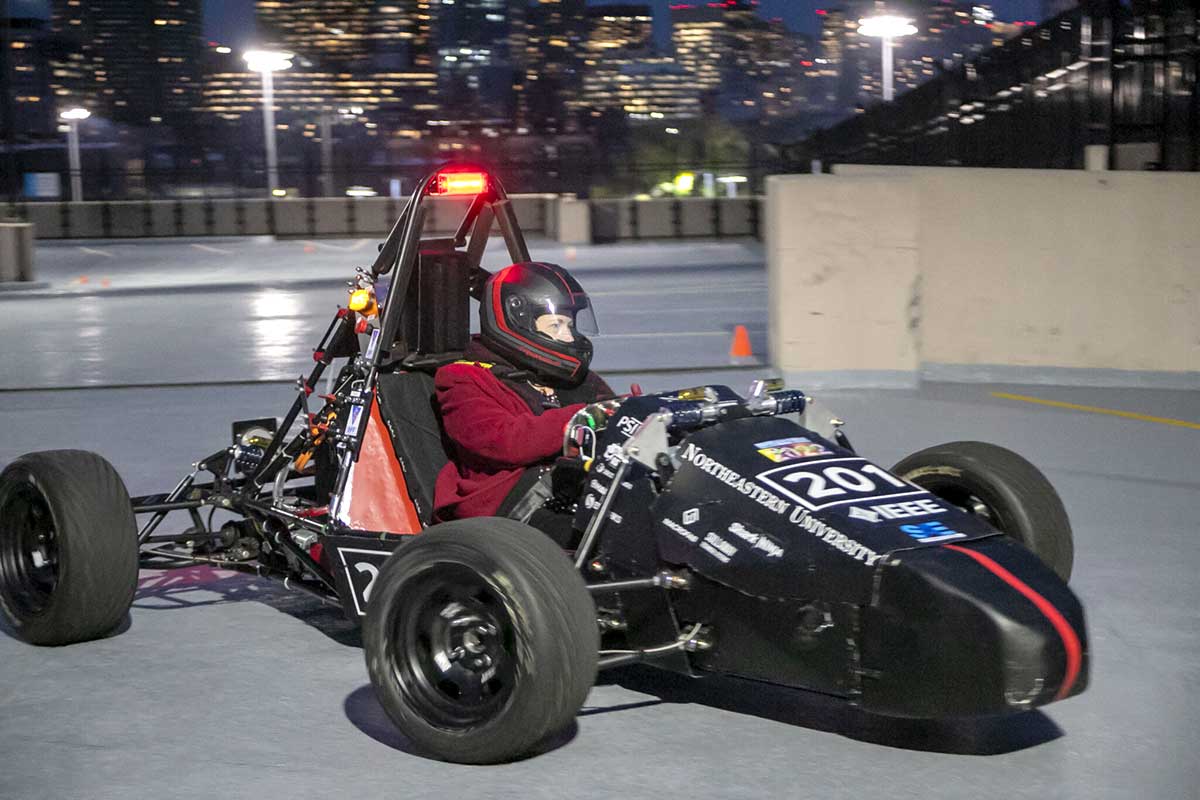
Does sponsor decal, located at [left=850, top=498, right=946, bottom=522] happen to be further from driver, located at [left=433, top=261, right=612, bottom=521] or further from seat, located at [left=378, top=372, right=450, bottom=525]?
seat, located at [left=378, top=372, right=450, bottom=525]

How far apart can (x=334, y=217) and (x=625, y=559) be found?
40.9m

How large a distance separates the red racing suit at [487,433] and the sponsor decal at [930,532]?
1.34m

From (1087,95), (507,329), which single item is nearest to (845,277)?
(1087,95)

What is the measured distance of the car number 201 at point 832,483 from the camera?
4.82 m

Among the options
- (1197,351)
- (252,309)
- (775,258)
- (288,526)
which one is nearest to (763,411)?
(288,526)

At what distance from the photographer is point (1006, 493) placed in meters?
5.85

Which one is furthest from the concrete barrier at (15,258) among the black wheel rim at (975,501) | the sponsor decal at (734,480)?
the sponsor decal at (734,480)

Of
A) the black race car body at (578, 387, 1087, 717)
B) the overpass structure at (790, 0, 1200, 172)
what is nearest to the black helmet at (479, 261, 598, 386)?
the black race car body at (578, 387, 1087, 717)

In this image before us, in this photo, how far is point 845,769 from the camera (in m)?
4.75

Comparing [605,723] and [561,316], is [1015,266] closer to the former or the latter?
[561,316]

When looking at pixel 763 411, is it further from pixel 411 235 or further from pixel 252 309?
pixel 252 309

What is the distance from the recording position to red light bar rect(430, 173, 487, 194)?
254 inches

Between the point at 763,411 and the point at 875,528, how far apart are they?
937 millimetres

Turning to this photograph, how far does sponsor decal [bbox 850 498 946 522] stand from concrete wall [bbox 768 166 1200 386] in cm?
828
